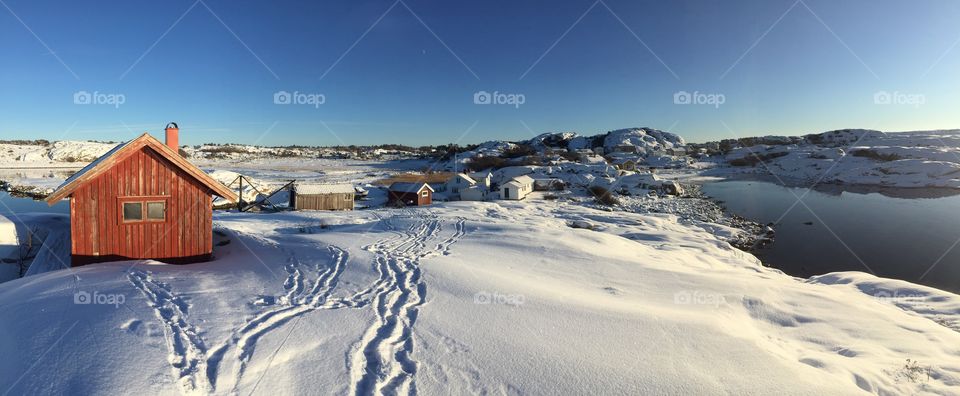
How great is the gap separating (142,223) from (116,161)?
164 centimetres

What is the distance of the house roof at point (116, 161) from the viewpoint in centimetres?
1028

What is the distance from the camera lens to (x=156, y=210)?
37.0ft

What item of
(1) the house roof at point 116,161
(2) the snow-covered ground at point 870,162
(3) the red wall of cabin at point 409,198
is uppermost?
(2) the snow-covered ground at point 870,162

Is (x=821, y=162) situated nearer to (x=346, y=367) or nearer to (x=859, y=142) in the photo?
(x=859, y=142)

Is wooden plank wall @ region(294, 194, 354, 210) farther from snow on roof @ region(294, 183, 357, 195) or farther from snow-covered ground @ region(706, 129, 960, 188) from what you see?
snow-covered ground @ region(706, 129, 960, 188)

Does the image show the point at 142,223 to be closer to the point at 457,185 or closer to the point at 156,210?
the point at 156,210

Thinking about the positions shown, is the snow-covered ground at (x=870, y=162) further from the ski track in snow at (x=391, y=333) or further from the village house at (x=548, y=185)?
the ski track in snow at (x=391, y=333)

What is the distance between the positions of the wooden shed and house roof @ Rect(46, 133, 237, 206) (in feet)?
79.0

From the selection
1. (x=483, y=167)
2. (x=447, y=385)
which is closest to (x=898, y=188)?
(x=483, y=167)

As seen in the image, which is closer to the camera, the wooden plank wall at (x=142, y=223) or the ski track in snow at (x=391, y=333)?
the ski track in snow at (x=391, y=333)

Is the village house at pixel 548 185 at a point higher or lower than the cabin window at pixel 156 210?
higher

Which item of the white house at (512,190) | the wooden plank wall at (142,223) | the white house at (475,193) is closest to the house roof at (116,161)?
the wooden plank wall at (142,223)

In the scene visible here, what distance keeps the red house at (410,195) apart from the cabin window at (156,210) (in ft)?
88.7

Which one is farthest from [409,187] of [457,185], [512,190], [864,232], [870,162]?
[870,162]
